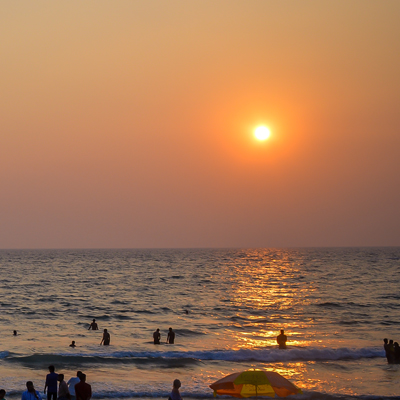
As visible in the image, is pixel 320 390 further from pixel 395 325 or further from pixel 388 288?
pixel 388 288

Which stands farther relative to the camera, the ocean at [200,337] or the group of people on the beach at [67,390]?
the ocean at [200,337]

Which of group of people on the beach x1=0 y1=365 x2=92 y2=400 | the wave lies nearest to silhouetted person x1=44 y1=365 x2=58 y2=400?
group of people on the beach x1=0 y1=365 x2=92 y2=400

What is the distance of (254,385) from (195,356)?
46.0ft

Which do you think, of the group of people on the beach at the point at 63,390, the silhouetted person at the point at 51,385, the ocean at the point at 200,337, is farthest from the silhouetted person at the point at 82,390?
the ocean at the point at 200,337

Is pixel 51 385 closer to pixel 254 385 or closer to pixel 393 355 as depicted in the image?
pixel 254 385

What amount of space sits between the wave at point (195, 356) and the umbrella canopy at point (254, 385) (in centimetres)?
1151

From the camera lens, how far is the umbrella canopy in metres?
19.0

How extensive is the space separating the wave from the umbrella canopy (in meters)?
11.5

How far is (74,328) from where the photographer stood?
4431 centimetres

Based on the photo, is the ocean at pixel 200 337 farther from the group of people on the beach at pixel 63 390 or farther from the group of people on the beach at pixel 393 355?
the group of people on the beach at pixel 63 390

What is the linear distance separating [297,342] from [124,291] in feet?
150

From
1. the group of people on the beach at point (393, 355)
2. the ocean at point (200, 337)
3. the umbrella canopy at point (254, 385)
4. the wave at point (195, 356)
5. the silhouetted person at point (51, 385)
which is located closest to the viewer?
the umbrella canopy at point (254, 385)

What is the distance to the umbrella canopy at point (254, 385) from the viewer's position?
18953 mm

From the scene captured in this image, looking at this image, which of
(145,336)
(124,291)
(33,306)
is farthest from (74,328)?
(124,291)
